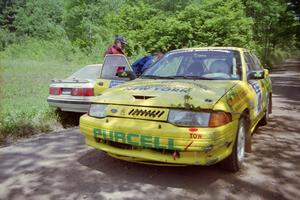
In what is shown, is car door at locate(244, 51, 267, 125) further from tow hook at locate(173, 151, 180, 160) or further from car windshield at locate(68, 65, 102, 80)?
car windshield at locate(68, 65, 102, 80)

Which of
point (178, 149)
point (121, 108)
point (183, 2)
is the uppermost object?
point (183, 2)

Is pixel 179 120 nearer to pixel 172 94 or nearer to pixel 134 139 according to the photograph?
pixel 172 94

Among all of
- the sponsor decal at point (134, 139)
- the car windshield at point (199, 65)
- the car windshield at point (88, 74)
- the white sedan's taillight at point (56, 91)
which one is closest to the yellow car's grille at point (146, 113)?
the sponsor decal at point (134, 139)

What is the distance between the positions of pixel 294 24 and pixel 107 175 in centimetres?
3498

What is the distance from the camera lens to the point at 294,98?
11148 mm

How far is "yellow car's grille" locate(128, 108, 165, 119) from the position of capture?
150 inches

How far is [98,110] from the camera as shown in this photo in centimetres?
431

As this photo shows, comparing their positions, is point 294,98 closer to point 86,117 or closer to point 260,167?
point 260,167

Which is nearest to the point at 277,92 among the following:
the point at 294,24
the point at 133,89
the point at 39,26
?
the point at 133,89

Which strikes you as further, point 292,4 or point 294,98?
point 292,4

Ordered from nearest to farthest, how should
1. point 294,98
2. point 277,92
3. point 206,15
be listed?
point 294,98
point 277,92
point 206,15

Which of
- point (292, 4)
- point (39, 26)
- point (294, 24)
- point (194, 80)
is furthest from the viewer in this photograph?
point (39, 26)

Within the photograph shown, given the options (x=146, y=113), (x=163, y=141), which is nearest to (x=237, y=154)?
(x=163, y=141)

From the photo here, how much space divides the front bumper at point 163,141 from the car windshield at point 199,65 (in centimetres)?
112
